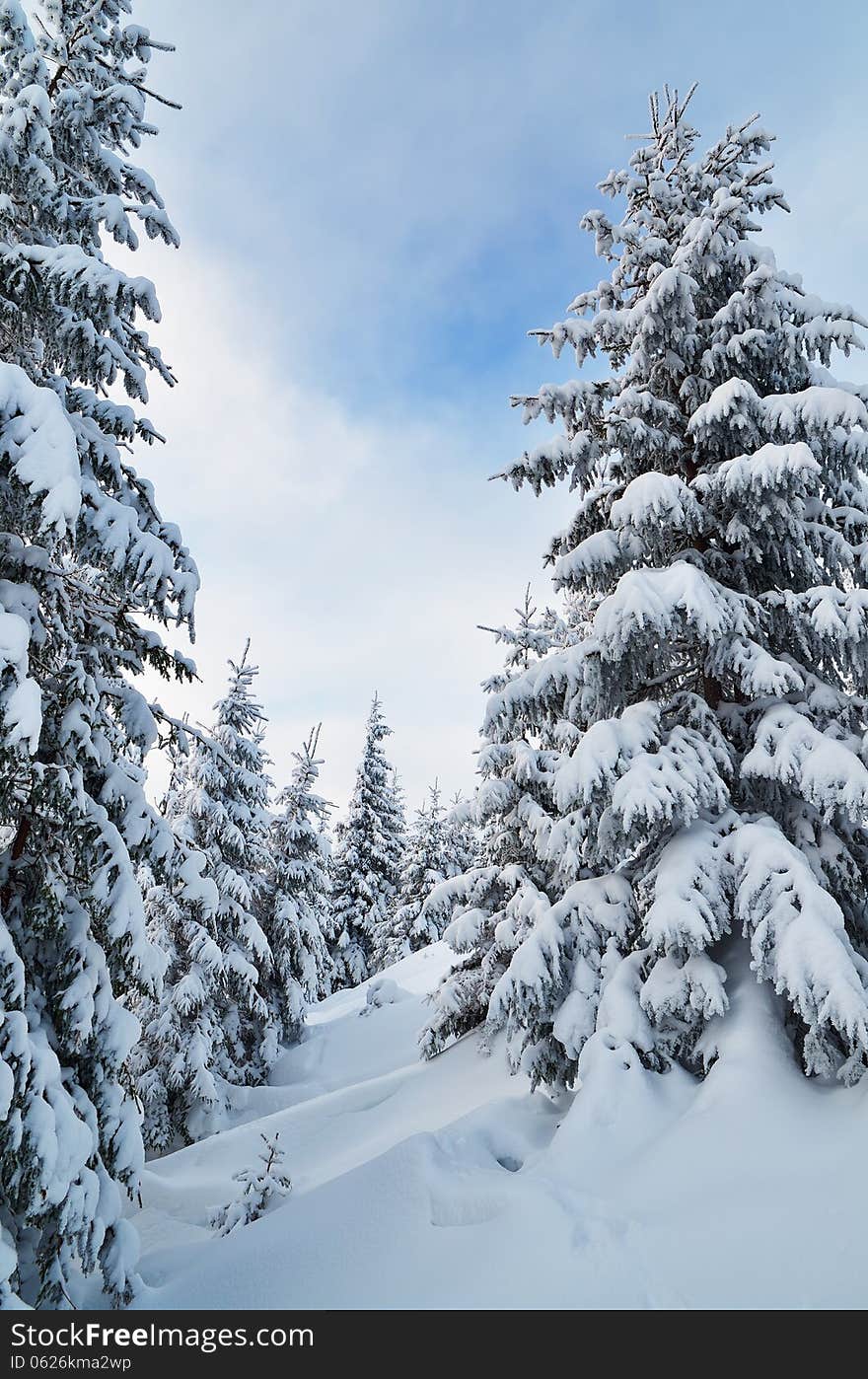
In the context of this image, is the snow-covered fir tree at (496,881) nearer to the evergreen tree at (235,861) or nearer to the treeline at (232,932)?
the treeline at (232,932)

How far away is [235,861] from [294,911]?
101 inches

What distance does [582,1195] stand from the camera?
201 inches

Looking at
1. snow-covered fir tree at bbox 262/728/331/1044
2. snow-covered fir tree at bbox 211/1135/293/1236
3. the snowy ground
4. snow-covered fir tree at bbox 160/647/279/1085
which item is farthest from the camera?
snow-covered fir tree at bbox 262/728/331/1044

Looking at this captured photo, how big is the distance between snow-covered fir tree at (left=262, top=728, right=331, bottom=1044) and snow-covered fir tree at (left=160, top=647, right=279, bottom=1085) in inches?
21.4

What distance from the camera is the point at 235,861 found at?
1847 centimetres

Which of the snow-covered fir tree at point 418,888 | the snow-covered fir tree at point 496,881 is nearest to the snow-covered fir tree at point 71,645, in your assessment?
the snow-covered fir tree at point 496,881

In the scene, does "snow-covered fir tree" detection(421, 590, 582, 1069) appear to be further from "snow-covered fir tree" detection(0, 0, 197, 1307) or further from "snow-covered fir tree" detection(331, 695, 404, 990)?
"snow-covered fir tree" detection(331, 695, 404, 990)

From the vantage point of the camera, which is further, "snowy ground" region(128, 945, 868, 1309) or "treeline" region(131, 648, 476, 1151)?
"treeline" region(131, 648, 476, 1151)

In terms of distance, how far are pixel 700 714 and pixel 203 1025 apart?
1344 centimetres

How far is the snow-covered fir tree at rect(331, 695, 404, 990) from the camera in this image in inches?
1293

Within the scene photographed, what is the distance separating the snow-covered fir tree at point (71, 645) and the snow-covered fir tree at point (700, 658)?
11.4 ft

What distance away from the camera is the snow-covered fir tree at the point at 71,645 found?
193 inches

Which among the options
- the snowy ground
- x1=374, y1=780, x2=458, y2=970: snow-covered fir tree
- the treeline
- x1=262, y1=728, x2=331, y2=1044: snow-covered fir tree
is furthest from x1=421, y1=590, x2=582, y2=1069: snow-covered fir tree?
x1=374, y1=780, x2=458, y2=970: snow-covered fir tree

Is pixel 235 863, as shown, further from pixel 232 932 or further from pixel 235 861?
pixel 232 932
